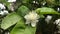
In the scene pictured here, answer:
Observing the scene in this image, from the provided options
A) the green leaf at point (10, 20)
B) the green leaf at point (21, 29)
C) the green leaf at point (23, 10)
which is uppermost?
the green leaf at point (23, 10)

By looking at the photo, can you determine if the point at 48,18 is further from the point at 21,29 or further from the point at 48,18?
the point at 21,29

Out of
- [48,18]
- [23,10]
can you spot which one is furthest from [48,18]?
[23,10]

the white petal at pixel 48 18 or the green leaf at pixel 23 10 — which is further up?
the green leaf at pixel 23 10

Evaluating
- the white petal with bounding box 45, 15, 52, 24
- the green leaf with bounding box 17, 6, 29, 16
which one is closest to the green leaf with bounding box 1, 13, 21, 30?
the green leaf with bounding box 17, 6, 29, 16

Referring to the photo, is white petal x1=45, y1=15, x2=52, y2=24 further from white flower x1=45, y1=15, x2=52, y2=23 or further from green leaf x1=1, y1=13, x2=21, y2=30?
green leaf x1=1, y1=13, x2=21, y2=30

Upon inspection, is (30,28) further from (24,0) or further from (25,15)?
(24,0)

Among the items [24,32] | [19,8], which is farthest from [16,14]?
[24,32]

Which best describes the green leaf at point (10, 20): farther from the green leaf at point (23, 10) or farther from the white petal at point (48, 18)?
the white petal at point (48, 18)

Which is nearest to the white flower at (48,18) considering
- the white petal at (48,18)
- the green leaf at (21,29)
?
the white petal at (48,18)
